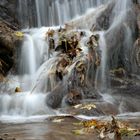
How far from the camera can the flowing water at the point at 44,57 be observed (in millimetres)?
13422

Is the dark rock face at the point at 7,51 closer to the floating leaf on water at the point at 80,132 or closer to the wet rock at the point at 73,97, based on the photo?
the wet rock at the point at 73,97

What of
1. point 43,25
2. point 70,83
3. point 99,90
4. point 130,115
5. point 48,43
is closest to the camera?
point 130,115

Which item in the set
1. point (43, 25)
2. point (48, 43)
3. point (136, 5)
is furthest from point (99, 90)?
point (43, 25)

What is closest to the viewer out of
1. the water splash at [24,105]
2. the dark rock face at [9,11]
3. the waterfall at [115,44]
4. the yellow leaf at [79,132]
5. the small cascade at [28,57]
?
the yellow leaf at [79,132]

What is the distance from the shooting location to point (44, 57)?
16734 mm

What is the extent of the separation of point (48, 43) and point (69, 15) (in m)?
3.82

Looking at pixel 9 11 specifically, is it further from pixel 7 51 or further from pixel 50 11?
pixel 7 51

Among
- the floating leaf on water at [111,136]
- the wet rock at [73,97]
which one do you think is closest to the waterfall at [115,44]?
the wet rock at [73,97]

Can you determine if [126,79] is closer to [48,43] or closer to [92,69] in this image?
[92,69]

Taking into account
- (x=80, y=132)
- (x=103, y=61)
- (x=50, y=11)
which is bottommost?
(x=80, y=132)

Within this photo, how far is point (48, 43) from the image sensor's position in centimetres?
1714

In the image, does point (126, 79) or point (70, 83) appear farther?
point (126, 79)

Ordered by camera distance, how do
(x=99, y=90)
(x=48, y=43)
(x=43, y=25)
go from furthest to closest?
(x=43, y=25)
(x=48, y=43)
(x=99, y=90)

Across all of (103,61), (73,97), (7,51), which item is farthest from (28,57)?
(73,97)
